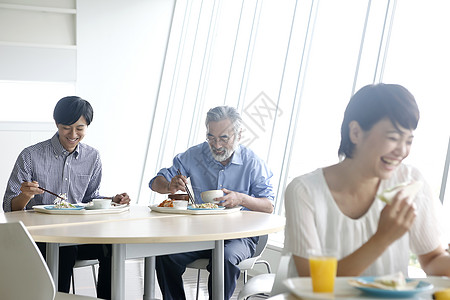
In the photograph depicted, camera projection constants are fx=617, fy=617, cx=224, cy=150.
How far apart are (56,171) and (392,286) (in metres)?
2.38

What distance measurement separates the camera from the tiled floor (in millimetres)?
4383

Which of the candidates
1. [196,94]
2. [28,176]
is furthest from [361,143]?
[196,94]

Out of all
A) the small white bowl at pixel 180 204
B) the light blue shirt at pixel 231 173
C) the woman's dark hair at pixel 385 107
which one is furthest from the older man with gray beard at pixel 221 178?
the woman's dark hair at pixel 385 107

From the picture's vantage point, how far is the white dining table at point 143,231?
7.44 ft

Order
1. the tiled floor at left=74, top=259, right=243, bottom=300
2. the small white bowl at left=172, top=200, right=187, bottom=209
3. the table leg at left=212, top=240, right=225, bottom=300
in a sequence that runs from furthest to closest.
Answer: the tiled floor at left=74, top=259, right=243, bottom=300 < the small white bowl at left=172, top=200, right=187, bottom=209 < the table leg at left=212, top=240, right=225, bottom=300

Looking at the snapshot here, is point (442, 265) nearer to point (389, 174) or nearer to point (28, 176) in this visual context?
point (389, 174)

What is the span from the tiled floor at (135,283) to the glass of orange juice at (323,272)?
9.74 feet

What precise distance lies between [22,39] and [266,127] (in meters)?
2.67

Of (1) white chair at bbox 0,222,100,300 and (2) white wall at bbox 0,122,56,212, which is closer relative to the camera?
(1) white chair at bbox 0,222,100,300

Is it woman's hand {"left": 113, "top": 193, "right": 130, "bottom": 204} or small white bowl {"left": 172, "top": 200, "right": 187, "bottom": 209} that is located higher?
small white bowl {"left": 172, "top": 200, "right": 187, "bottom": 209}

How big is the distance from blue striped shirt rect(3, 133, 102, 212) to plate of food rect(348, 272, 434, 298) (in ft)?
7.50

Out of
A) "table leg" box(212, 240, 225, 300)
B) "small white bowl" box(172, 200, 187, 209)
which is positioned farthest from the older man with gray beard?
"table leg" box(212, 240, 225, 300)

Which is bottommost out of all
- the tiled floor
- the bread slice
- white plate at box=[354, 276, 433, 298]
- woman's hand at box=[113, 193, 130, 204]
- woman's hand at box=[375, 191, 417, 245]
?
the tiled floor

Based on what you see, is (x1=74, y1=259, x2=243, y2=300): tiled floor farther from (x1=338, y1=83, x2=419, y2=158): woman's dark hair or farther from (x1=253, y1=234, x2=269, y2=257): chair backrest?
(x1=338, y1=83, x2=419, y2=158): woman's dark hair
